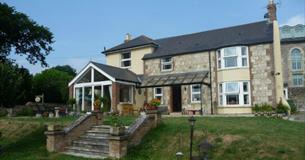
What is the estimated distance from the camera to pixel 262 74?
76.8 ft

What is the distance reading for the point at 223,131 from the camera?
1202cm

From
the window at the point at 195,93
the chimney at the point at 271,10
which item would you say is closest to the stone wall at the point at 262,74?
the chimney at the point at 271,10

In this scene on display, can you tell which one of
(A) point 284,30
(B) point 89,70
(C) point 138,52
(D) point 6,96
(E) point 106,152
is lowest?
(E) point 106,152

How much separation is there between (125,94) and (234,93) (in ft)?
30.0

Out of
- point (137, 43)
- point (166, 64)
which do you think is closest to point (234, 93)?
point (166, 64)

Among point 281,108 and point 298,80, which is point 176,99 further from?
point 298,80

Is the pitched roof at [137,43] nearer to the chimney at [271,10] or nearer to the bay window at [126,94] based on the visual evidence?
the bay window at [126,94]

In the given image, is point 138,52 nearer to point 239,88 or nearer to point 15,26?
point 239,88

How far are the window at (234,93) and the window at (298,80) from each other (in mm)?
29656

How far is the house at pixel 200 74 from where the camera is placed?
23500mm

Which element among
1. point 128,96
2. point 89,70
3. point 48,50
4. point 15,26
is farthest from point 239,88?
point 15,26

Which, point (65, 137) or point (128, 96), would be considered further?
point (128, 96)

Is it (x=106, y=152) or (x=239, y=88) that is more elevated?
(x=239, y=88)

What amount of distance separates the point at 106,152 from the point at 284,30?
47.8m
